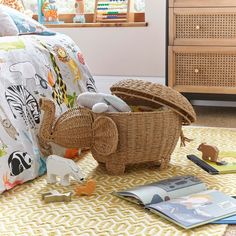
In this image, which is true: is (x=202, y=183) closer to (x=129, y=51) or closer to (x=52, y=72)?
(x=52, y=72)

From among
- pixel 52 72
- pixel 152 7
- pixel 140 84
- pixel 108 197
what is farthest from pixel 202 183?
pixel 152 7

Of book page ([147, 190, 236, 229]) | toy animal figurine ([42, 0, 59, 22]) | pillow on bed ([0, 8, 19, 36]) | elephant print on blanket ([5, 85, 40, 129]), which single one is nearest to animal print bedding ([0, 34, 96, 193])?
elephant print on blanket ([5, 85, 40, 129])

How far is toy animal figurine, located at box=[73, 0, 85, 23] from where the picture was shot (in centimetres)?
411

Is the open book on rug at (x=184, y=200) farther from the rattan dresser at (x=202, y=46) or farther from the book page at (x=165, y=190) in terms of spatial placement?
the rattan dresser at (x=202, y=46)

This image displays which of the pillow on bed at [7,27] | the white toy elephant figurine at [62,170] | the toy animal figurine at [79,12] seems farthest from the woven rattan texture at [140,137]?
the toy animal figurine at [79,12]

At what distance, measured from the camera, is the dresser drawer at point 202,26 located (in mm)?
3098

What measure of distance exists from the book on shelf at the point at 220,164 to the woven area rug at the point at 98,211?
0.03m

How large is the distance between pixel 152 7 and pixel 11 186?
2324 mm

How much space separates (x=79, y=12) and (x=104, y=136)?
7.80 feet

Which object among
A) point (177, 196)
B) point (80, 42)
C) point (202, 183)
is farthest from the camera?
point (80, 42)

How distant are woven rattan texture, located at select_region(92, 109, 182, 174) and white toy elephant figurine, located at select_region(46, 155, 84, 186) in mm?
182

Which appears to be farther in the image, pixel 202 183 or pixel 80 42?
pixel 80 42

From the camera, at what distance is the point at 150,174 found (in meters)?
2.05

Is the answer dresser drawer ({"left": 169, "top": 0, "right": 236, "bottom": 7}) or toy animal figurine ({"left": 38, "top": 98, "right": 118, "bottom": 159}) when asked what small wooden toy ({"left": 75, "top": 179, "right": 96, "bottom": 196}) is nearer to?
toy animal figurine ({"left": 38, "top": 98, "right": 118, "bottom": 159})
